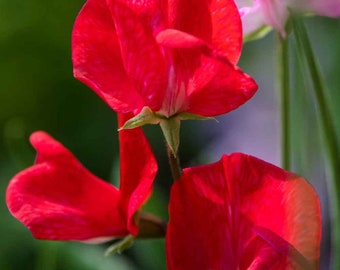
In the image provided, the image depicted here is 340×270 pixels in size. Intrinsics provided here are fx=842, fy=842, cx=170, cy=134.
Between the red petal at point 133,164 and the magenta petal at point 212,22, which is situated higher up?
the magenta petal at point 212,22

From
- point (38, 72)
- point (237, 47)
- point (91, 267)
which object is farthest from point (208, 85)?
point (38, 72)

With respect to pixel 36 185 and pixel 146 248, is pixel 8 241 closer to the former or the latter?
pixel 146 248

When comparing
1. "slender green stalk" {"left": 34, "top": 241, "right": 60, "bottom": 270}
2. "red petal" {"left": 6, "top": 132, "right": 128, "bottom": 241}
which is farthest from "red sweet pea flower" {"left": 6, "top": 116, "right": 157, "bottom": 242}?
"slender green stalk" {"left": 34, "top": 241, "right": 60, "bottom": 270}

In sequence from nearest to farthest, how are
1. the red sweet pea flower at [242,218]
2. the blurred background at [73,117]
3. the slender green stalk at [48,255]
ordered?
1. the red sweet pea flower at [242,218]
2. the slender green stalk at [48,255]
3. the blurred background at [73,117]

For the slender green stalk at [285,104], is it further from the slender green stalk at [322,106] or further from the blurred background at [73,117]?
the blurred background at [73,117]

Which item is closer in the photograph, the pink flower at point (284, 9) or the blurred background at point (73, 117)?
the pink flower at point (284, 9)

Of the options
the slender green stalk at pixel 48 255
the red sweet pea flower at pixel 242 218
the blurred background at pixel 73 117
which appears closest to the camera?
the red sweet pea flower at pixel 242 218

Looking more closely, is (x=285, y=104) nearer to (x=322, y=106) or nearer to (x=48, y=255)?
(x=322, y=106)

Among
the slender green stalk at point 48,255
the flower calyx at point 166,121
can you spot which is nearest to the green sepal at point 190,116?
the flower calyx at point 166,121

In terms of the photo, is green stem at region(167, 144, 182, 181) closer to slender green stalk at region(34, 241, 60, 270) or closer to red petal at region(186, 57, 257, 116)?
red petal at region(186, 57, 257, 116)
